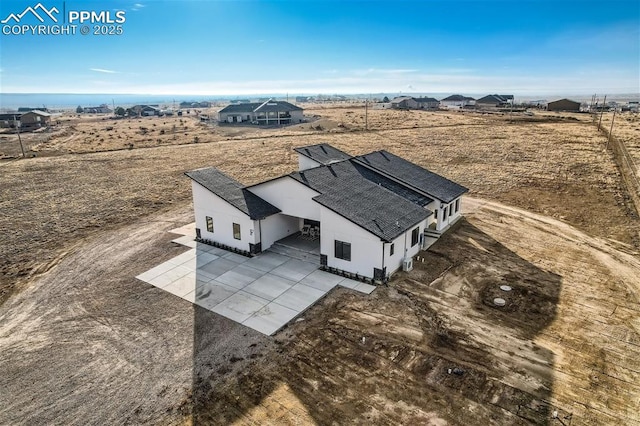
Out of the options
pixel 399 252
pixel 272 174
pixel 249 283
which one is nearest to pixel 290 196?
pixel 249 283

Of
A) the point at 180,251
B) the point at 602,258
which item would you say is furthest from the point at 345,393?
the point at 602,258

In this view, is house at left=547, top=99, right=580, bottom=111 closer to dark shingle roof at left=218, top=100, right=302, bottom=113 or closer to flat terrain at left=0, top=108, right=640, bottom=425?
dark shingle roof at left=218, top=100, right=302, bottom=113

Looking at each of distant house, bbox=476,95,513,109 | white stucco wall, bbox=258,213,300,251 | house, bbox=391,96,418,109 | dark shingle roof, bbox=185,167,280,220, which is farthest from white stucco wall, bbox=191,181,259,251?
distant house, bbox=476,95,513,109

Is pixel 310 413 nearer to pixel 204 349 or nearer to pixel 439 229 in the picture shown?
pixel 204 349

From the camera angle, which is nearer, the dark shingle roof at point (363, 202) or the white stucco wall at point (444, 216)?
the dark shingle roof at point (363, 202)

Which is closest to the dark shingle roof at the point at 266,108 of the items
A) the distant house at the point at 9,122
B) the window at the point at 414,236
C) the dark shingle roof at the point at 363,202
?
the distant house at the point at 9,122

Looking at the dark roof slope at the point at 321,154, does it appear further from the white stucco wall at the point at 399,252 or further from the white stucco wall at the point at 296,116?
the white stucco wall at the point at 296,116
